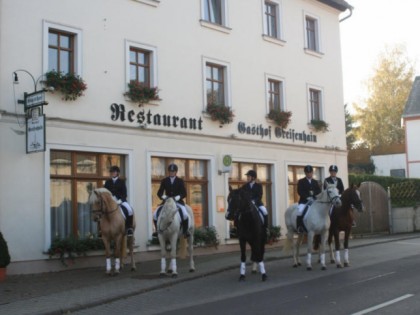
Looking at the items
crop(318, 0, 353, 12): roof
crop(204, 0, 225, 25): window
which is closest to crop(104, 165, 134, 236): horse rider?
crop(204, 0, 225, 25): window

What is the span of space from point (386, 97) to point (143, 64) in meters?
45.8

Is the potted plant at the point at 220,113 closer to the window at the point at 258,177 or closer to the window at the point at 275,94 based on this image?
the window at the point at 258,177

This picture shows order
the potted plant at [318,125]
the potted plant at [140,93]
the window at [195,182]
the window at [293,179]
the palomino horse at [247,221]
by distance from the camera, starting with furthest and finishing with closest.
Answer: the potted plant at [318,125]
the window at [293,179]
the window at [195,182]
the potted plant at [140,93]
the palomino horse at [247,221]

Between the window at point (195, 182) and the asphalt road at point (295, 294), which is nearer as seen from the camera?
the asphalt road at point (295, 294)

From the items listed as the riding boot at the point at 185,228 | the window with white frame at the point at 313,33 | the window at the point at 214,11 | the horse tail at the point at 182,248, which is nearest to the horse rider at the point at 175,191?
the riding boot at the point at 185,228

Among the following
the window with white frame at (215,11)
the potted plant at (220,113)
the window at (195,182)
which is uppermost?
the window with white frame at (215,11)

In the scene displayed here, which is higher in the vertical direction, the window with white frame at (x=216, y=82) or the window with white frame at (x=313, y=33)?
the window with white frame at (x=313, y=33)

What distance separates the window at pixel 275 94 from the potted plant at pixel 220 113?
10.5 feet

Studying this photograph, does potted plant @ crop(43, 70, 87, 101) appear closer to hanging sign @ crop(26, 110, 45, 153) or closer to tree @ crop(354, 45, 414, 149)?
hanging sign @ crop(26, 110, 45, 153)

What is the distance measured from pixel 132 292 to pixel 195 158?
324 inches

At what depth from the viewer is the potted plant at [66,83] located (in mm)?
15453

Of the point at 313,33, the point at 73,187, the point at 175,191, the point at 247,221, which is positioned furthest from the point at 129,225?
the point at 313,33

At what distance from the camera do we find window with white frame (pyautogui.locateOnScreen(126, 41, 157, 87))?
710 inches

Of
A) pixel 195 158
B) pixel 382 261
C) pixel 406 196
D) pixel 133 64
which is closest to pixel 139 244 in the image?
pixel 195 158
